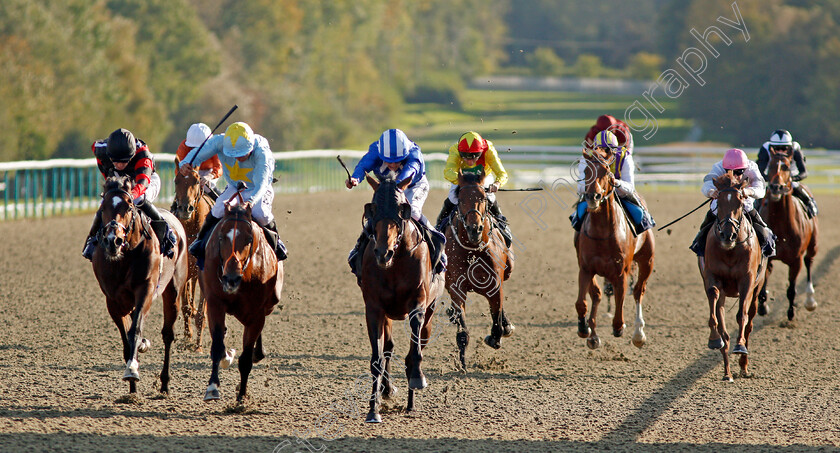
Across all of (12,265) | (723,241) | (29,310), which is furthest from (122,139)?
(12,265)

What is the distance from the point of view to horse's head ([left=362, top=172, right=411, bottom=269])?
20.3 feet

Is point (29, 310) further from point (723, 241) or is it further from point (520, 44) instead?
point (520, 44)

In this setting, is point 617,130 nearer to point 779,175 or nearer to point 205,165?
point 779,175

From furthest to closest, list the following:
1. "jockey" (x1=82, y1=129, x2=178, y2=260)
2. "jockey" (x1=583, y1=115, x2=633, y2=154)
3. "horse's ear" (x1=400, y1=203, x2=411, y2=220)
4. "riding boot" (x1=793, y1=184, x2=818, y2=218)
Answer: "riding boot" (x1=793, y1=184, x2=818, y2=218), "jockey" (x1=583, y1=115, x2=633, y2=154), "jockey" (x1=82, y1=129, x2=178, y2=260), "horse's ear" (x1=400, y1=203, x2=411, y2=220)

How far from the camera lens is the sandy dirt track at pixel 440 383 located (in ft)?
20.5

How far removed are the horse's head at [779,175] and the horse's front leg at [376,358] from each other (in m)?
5.45

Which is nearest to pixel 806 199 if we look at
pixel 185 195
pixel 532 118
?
pixel 185 195

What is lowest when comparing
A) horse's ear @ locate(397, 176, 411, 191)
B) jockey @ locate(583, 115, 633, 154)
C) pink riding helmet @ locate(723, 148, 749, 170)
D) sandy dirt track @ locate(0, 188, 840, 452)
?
sandy dirt track @ locate(0, 188, 840, 452)

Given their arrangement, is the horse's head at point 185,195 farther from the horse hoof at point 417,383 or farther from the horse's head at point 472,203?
the horse hoof at point 417,383

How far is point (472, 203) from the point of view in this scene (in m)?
7.47

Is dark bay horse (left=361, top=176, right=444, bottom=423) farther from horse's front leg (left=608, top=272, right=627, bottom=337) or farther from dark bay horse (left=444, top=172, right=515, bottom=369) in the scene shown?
horse's front leg (left=608, top=272, right=627, bottom=337)

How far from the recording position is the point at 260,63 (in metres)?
44.1

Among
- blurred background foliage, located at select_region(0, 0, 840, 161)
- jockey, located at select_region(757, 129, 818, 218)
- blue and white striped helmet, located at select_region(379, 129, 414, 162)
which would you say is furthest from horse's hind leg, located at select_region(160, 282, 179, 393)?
blurred background foliage, located at select_region(0, 0, 840, 161)

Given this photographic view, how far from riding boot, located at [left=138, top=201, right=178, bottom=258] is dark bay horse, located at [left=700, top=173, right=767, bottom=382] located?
443 cm
